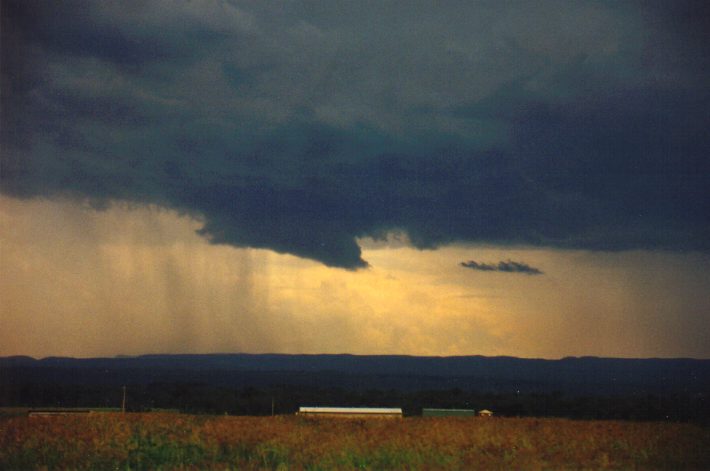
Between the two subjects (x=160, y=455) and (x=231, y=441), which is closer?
(x=160, y=455)

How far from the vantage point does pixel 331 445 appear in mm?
25297

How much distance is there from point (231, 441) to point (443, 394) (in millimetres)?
100831

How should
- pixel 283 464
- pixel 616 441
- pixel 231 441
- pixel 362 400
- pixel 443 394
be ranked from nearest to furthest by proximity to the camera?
pixel 283 464, pixel 231 441, pixel 616 441, pixel 362 400, pixel 443 394

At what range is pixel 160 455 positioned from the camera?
24.5 meters

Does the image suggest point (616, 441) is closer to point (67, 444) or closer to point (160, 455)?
point (160, 455)

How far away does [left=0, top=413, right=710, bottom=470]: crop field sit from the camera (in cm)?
2341

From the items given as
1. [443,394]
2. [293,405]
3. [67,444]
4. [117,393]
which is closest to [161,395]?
[117,393]

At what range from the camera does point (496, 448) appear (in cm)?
2589

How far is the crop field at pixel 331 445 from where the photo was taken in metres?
23.4

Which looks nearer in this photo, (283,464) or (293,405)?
(283,464)

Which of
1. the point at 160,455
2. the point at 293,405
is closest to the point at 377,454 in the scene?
the point at 160,455

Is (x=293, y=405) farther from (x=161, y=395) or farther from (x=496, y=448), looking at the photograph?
(x=496, y=448)

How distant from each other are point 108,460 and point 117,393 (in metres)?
110

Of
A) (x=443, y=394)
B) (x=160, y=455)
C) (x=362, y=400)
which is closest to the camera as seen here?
(x=160, y=455)
